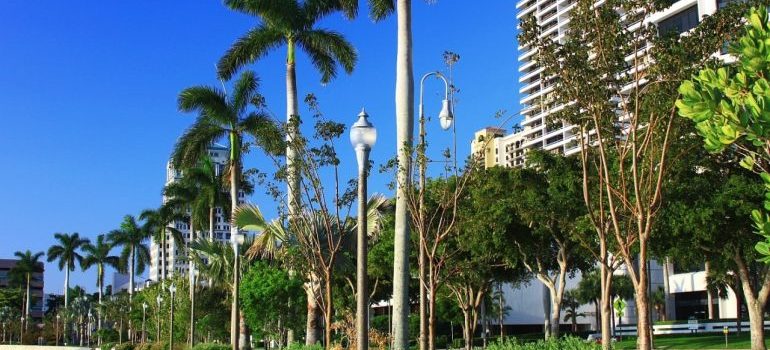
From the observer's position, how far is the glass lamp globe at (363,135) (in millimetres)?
12742

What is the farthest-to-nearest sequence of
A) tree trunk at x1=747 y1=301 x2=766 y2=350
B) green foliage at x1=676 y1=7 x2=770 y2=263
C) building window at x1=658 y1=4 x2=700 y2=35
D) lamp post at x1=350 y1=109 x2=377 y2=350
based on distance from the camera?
building window at x1=658 y1=4 x2=700 y2=35, tree trunk at x1=747 y1=301 x2=766 y2=350, lamp post at x1=350 y1=109 x2=377 y2=350, green foliage at x1=676 y1=7 x2=770 y2=263

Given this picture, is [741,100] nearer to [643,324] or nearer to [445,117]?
[643,324]

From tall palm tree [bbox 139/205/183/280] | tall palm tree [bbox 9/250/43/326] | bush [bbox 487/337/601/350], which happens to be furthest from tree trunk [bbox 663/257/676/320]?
tall palm tree [bbox 9/250/43/326]

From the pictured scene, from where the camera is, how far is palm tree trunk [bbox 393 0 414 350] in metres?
17.6

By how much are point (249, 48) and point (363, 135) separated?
21.9m

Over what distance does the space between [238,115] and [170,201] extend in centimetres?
2940

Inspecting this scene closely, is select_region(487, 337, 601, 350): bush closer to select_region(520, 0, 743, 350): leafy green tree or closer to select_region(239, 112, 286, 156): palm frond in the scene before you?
select_region(520, 0, 743, 350): leafy green tree

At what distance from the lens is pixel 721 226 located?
30281 mm

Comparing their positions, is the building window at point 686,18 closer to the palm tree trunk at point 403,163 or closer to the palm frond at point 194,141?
the palm frond at point 194,141

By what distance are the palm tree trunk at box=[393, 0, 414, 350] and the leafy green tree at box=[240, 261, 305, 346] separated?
12.1 meters

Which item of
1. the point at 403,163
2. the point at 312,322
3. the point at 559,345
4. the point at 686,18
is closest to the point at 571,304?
the point at 686,18

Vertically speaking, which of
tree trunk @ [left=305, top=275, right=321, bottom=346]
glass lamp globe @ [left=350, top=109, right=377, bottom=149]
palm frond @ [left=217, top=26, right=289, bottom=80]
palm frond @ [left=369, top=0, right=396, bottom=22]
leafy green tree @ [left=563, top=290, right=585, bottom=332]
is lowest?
leafy green tree @ [left=563, top=290, right=585, bottom=332]

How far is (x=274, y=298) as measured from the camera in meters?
30.8

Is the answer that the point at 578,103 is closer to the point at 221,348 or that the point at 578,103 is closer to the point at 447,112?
the point at 447,112
